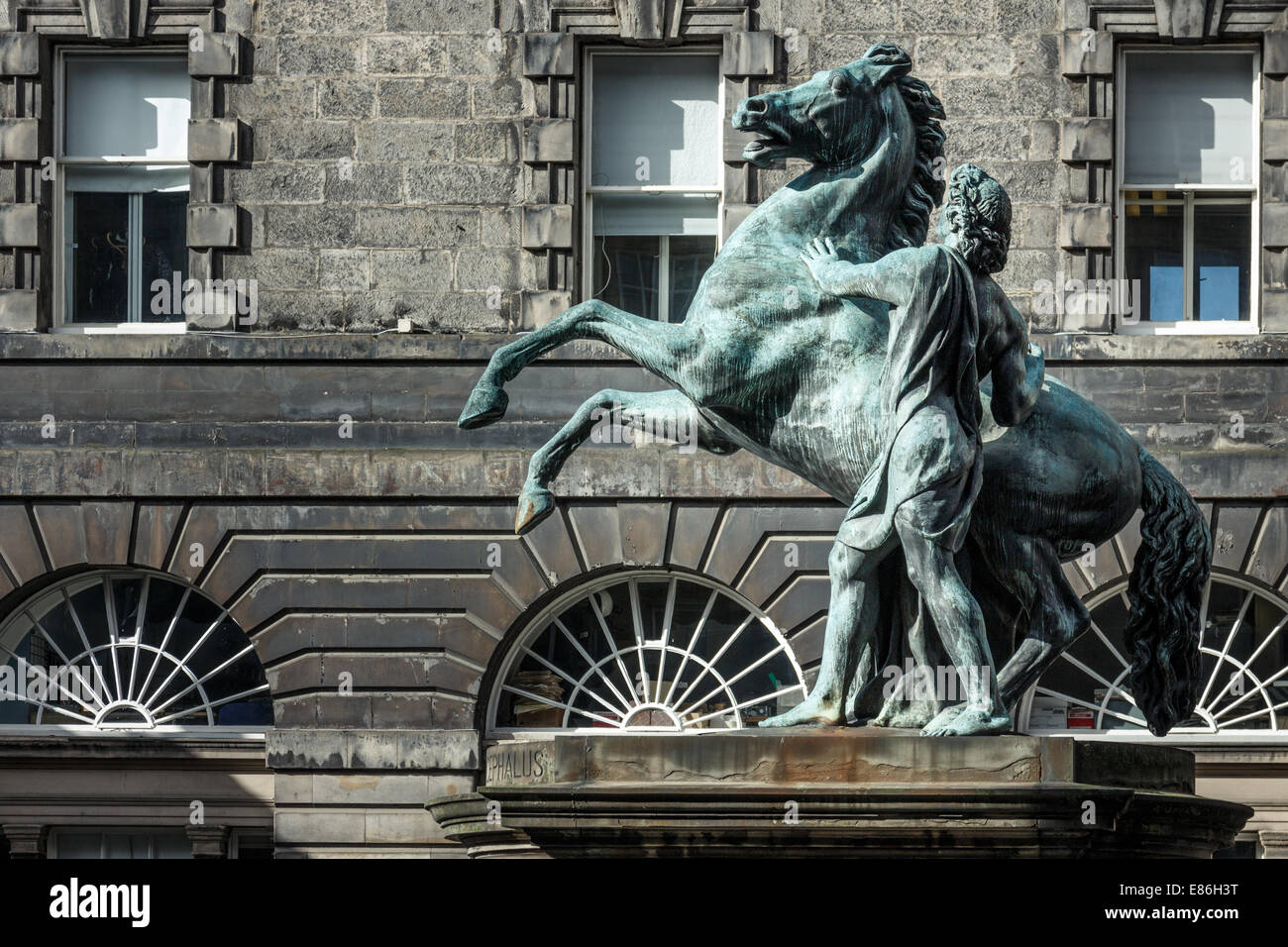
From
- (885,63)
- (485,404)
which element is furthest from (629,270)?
(485,404)

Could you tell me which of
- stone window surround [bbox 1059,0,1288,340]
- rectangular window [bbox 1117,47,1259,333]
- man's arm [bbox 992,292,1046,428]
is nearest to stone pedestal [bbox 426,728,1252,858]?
man's arm [bbox 992,292,1046,428]

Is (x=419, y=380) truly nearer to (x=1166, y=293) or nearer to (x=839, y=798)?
(x=1166, y=293)

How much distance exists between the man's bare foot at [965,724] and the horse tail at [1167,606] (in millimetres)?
1072

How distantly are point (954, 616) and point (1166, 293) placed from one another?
12.6 m

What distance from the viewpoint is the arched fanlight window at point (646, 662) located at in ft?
67.6

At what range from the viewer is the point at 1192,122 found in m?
21.2

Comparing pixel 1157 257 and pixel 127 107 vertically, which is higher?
pixel 127 107

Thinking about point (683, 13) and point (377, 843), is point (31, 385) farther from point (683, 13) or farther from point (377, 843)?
point (683, 13)

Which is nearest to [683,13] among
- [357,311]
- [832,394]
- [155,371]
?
[357,311]

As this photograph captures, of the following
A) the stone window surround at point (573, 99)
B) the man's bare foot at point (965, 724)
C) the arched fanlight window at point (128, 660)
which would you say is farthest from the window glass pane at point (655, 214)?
the man's bare foot at point (965, 724)

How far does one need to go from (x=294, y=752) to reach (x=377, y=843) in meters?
1.04

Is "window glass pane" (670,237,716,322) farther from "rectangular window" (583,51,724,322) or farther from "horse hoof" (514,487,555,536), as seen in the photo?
"horse hoof" (514,487,555,536)

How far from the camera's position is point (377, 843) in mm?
20328
